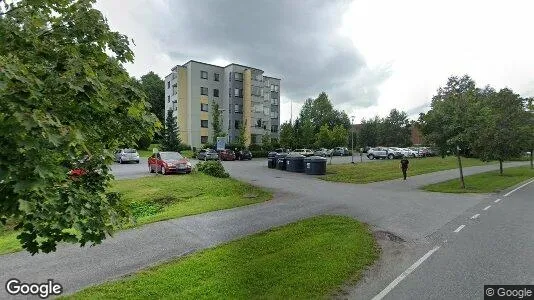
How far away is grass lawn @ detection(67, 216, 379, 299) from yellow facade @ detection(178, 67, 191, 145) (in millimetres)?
55955

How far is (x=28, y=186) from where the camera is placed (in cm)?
254

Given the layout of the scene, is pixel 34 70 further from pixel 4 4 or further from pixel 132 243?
pixel 132 243

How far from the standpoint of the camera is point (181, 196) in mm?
16266

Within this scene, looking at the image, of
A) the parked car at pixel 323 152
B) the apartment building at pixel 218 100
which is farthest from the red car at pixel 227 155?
the apartment building at pixel 218 100

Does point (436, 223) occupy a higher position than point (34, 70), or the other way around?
point (34, 70)

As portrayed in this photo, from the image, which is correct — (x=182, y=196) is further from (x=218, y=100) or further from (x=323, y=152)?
(x=218, y=100)

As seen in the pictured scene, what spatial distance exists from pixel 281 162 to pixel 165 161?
10408 millimetres

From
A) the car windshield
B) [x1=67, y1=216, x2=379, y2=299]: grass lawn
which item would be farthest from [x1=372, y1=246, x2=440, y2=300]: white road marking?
the car windshield

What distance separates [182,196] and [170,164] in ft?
27.0

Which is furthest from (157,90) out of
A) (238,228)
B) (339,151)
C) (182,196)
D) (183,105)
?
(238,228)

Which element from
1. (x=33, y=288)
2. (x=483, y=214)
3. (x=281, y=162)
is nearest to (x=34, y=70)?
(x=33, y=288)

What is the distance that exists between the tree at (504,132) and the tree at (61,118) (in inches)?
991

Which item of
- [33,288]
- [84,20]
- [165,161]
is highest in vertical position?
[84,20]

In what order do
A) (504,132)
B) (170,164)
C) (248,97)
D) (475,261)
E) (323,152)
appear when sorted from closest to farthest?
(475,261), (170,164), (504,132), (323,152), (248,97)
